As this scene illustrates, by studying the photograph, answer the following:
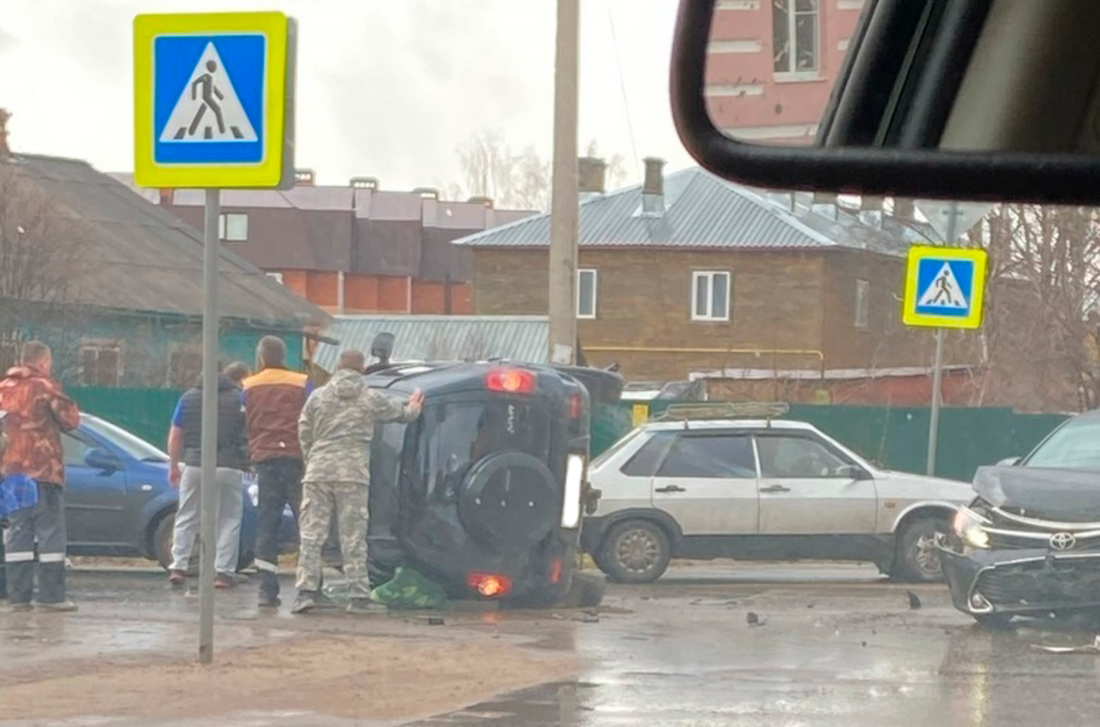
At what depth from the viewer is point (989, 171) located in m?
1.90

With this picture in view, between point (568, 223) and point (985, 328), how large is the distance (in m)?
12.3

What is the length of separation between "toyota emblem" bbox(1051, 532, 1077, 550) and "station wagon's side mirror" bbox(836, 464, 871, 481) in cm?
490

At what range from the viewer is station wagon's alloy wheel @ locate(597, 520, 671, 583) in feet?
56.5

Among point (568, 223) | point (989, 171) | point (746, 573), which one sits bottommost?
point (746, 573)

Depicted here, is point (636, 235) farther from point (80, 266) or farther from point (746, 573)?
point (746, 573)

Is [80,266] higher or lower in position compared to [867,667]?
higher

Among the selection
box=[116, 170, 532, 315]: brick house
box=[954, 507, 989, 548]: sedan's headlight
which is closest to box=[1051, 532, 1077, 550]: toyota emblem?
box=[954, 507, 989, 548]: sedan's headlight

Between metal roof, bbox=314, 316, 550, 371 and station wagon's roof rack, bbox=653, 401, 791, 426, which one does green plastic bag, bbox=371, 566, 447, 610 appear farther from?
A: metal roof, bbox=314, 316, 550, 371

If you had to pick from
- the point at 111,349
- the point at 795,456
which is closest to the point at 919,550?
the point at 795,456

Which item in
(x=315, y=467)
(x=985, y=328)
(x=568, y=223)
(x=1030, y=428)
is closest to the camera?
(x=315, y=467)

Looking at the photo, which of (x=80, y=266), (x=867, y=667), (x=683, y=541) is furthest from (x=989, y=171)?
(x=80, y=266)

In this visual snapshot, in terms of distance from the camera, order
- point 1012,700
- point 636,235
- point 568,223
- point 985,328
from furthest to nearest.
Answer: point 636,235 → point 985,328 → point 568,223 → point 1012,700

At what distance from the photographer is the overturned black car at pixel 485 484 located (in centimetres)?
1334

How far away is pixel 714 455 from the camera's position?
17.8 m
